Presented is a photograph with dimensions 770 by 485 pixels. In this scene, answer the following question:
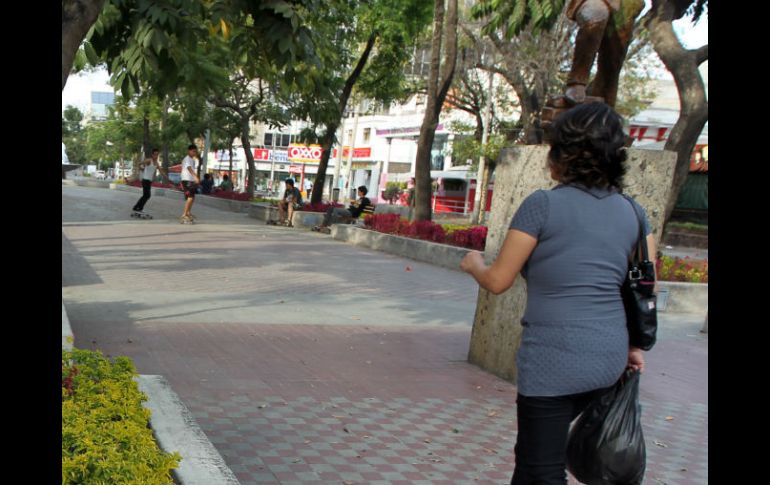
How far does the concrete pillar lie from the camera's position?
5.91 m

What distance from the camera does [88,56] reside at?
5367 millimetres

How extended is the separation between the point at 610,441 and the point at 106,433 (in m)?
1.80

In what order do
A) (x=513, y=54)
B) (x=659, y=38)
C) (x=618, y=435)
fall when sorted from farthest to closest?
(x=513, y=54) → (x=659, y=38) → (x=618, y=435)

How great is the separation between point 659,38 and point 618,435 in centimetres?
1343

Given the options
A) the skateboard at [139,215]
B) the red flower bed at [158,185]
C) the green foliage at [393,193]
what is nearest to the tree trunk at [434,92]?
the skateboard at [139,215]

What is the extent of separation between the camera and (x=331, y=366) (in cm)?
639

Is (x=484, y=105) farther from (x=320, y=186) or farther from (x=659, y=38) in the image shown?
(x=659, y=38)

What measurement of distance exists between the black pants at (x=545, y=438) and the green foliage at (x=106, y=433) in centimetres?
124

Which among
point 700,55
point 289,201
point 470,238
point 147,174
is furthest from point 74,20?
point 289,201

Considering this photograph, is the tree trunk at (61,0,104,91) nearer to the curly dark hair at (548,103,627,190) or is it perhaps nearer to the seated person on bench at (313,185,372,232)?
the curly dark hair at (548,103,627,190)

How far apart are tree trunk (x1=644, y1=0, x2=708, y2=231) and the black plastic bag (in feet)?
39.1

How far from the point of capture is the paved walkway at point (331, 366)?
4484mm
